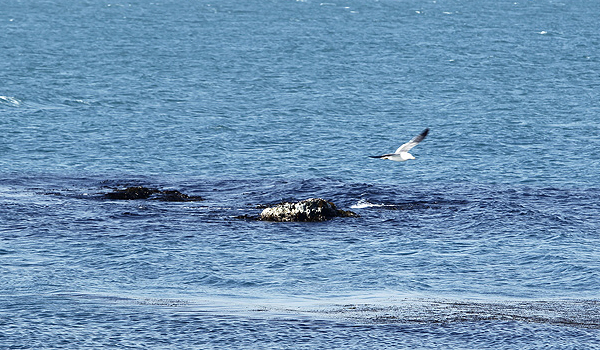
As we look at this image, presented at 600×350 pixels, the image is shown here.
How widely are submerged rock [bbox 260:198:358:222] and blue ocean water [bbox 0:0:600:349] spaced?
2.16 ft

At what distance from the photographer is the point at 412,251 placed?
33.8 m

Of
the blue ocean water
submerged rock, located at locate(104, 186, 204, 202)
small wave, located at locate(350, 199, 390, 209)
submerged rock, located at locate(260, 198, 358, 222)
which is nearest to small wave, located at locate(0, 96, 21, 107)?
the blue ocean water

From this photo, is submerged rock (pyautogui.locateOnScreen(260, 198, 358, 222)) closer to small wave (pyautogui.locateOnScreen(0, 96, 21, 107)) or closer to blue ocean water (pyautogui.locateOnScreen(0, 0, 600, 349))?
blue ocean water (pyautogui.locateOnScreen(0, 0, 600, 349))

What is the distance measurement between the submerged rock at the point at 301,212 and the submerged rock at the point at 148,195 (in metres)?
5.76

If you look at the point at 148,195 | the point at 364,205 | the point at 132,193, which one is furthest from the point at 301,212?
the point at 132,193

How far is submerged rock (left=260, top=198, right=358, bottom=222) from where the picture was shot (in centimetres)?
3788

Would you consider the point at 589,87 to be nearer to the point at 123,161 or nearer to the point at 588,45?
the point at 588,45

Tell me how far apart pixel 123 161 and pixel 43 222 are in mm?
18637

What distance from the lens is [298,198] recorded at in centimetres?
4262

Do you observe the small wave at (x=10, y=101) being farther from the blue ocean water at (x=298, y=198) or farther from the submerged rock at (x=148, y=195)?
the submerged rock at (x=148, y=195)

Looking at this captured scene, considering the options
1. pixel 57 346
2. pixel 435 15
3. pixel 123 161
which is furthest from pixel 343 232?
pixel 435 15

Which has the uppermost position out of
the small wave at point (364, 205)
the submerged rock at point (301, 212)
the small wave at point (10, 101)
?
the submerged rock at point (301, 212)

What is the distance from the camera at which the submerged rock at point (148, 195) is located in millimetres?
42406

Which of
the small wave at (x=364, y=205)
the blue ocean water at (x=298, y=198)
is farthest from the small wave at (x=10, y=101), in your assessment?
the small wave at (x=364, y=205)
